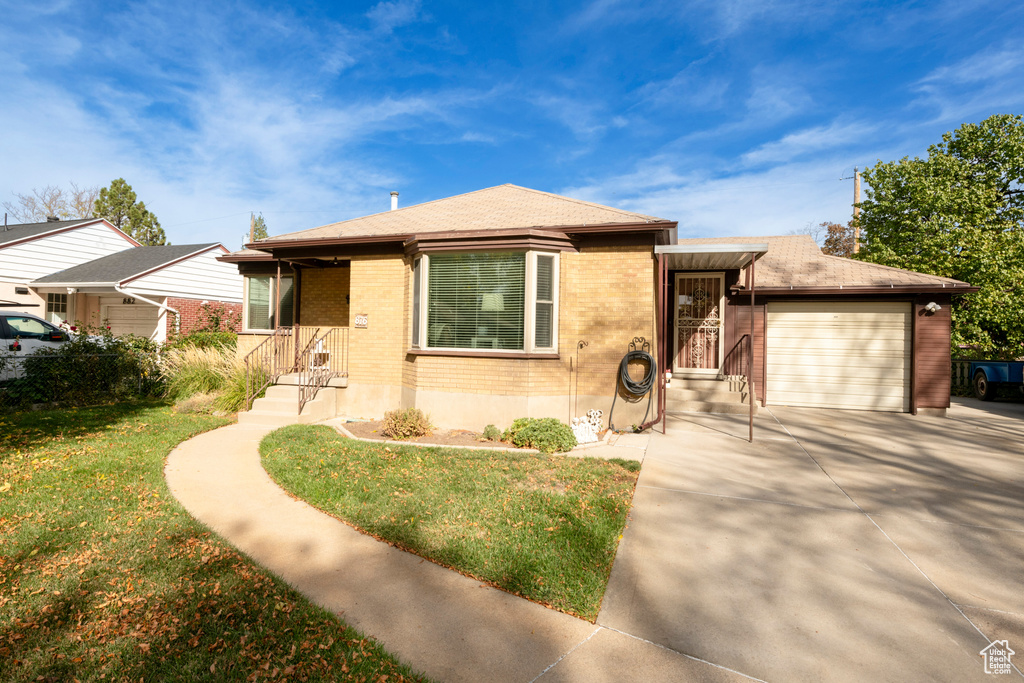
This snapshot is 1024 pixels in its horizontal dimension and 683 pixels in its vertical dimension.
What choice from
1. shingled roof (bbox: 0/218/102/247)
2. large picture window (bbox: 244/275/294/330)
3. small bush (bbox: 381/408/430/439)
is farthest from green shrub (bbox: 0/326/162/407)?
shingled roof (bbox: 0/218/102/247)

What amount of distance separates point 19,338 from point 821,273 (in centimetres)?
1810

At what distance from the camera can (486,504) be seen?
4957 mm

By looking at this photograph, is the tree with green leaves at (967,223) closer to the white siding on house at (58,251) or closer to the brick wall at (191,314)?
the brick wall at (191,314)

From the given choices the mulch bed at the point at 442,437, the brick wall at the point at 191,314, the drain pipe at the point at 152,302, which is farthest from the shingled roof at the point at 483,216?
the brick wall at the point at 191,314

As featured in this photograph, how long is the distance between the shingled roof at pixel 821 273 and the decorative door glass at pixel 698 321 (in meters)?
1.01

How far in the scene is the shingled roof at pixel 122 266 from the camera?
687 inches

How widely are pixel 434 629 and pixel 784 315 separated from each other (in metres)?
11.9

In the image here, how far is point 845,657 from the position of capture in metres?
2.82

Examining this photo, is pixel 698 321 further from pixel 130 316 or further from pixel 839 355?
pixel 130 316

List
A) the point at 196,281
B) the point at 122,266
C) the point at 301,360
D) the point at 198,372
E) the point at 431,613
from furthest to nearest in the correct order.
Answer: the point at 196,281, the point at 122,266, the point at 198,372, the point at 301,360, the point at 431,613

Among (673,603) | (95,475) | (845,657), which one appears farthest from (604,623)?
(95,475)

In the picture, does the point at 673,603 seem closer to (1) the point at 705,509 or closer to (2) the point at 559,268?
(1) the point at 705,509

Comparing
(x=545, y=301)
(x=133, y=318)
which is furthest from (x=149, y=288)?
(x=545, y=301)

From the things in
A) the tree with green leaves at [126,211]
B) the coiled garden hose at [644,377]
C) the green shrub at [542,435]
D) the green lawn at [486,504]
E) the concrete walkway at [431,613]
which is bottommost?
the concrete walkway at [431,613]
